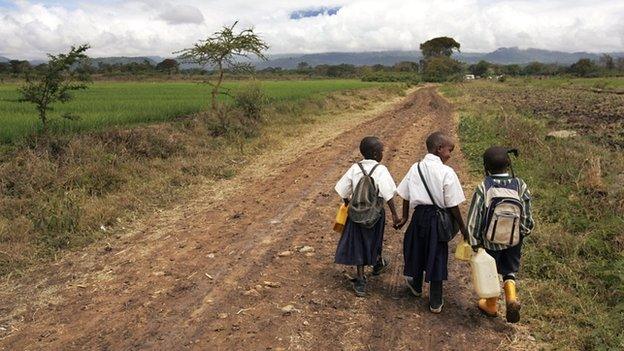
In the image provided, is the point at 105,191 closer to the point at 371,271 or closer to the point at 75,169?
the point at 75,169

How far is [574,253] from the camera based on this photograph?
4.75m

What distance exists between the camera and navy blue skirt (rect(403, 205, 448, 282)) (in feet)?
12.5

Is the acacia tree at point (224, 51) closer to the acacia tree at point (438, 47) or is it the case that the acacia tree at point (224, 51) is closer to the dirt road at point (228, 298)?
the dirt road at point (228, 298)

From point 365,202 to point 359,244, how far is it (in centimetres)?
41

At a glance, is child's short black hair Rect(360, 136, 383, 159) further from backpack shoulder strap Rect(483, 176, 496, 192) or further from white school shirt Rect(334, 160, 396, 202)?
backpack shoulder strap Rect(483, 176, 496, 192)

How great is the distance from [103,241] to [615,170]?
309 inches

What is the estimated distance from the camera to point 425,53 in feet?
250

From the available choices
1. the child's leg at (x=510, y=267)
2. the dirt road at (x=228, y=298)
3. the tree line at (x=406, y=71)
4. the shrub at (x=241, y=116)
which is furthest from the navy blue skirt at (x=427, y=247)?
the tree line at (x=406, y=71)

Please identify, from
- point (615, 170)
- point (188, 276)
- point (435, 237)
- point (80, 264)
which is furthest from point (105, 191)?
point (615, 170)

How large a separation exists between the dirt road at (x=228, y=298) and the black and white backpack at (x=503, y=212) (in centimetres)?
72

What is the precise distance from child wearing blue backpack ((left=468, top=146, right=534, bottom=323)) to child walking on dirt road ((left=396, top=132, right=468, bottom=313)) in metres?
0.15

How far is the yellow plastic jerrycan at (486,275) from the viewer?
3605mm

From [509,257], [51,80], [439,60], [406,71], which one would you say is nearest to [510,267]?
[509,257]

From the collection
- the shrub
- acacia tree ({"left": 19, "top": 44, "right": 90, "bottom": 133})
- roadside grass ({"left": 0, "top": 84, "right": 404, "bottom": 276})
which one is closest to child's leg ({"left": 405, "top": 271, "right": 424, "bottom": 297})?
roadside grass ({"left": 0, "top": 84, "right": 404, "bottom": 276})
